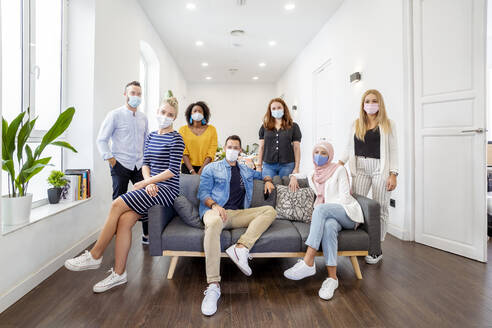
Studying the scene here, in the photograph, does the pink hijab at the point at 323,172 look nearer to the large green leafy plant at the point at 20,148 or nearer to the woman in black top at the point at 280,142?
the woman in black top at the point at 280,142

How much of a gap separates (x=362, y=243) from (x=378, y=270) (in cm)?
38

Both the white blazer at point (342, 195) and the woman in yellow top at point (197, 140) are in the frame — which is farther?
the woman in yellow top at point (197, 140)

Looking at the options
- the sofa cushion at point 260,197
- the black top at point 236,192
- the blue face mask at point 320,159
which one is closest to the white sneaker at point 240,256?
the black top at point 236,192

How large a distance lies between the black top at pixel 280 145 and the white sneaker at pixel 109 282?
166 cm

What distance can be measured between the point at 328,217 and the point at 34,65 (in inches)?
104

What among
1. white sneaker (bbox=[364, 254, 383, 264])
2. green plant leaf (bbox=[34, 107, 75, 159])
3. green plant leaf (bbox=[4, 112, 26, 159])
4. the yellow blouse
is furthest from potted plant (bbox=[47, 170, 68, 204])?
white sneaker (bbox=[364, 254, 383, 264])

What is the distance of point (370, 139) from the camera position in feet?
8.66

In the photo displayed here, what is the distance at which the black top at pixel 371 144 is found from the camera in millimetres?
2613

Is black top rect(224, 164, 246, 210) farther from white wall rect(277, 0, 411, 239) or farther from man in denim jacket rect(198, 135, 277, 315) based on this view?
white wall rect(277, 0, 411, 239)

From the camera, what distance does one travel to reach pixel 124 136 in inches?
106

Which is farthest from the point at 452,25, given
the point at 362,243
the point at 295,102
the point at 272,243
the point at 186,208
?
the point at 295,102

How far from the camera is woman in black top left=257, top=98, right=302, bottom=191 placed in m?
3.00

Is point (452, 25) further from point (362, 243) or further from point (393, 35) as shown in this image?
point (362, 243)

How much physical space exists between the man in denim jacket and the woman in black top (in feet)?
1.52
